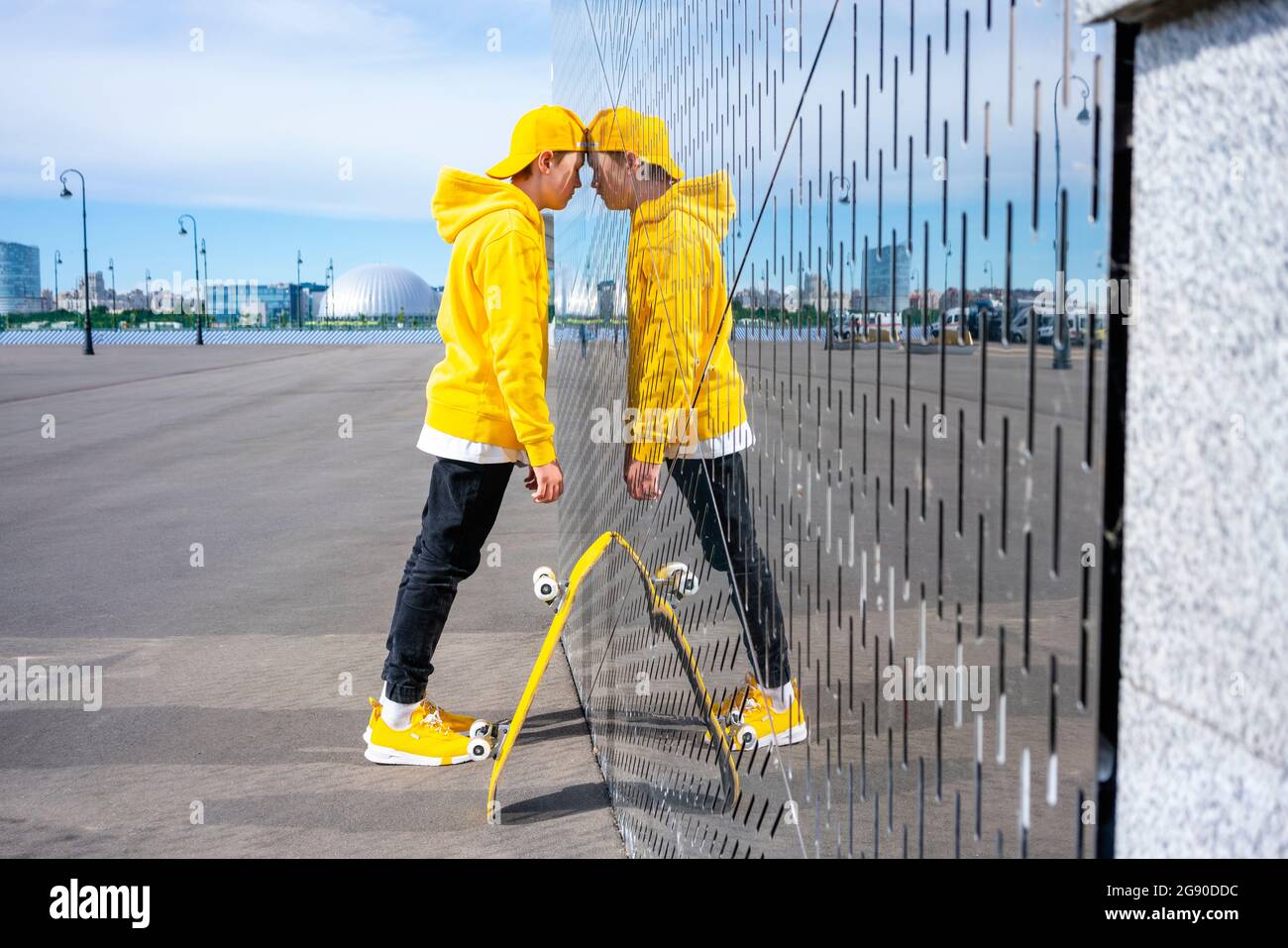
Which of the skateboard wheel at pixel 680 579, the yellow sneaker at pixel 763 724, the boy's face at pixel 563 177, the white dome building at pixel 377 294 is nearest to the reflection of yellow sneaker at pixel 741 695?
the yellow sneaker at pixel 763 724

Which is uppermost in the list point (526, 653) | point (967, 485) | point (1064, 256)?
point (1064, 256)

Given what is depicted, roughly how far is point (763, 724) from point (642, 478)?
3.68 feet

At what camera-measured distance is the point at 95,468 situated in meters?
12.2

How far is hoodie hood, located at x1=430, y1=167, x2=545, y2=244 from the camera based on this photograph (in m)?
3.71

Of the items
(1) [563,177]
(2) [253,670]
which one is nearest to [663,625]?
(1) [563,177]

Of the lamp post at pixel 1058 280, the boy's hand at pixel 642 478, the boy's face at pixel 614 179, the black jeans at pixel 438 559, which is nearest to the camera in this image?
the lamp post at pixel 1058 280

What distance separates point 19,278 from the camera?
390ft

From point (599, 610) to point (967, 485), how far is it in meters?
3.19

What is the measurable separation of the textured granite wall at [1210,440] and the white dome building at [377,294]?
121921mm

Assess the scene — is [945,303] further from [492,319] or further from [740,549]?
[492,319]

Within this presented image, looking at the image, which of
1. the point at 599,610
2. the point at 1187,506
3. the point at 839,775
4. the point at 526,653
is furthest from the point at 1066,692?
the point at 526,653

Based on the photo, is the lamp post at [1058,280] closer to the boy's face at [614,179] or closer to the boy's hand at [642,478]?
the boy's hand at [642,478]

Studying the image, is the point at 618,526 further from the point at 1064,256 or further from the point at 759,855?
the point at 1064,256

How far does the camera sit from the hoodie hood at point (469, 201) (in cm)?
371
